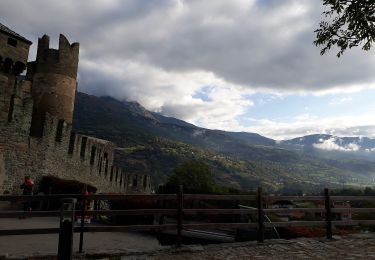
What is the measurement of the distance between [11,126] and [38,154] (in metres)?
2.89

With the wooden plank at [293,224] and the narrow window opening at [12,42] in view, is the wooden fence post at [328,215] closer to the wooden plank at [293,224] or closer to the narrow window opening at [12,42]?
the wooden plank at [293,224]

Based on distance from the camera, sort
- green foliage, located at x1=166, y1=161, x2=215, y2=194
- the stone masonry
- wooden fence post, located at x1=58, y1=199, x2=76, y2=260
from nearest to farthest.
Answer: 1. wooden fence post, located at x1=58, y1=199, x2=76, y2=260
2. the stone masonry
3. green foliage, located at x1=166, y1=161, x2=215, y2=194

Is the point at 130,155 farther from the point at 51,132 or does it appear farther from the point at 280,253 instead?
the point at 280,253

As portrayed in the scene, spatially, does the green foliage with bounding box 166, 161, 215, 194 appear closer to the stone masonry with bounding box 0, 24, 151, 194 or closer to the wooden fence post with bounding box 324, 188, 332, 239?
the stone masonry with bounding box 0, 24, 151, 194

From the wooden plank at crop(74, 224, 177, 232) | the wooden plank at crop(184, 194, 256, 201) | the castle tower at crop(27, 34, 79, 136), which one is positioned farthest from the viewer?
the castle tower at crop(27, 34, 79, 136)

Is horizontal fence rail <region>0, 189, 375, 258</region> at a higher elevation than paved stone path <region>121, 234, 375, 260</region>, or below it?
higher

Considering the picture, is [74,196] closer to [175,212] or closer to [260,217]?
[175,212]

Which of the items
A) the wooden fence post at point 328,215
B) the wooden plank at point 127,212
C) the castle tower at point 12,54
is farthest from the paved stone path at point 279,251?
the castle tower at point 12,54

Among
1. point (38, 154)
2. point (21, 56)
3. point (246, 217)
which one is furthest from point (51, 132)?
point (246, 217)

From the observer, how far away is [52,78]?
103ft

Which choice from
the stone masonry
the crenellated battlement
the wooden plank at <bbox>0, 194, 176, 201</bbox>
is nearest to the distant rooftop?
the stone masonry

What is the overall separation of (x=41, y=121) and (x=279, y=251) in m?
20.2

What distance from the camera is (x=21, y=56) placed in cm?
2831

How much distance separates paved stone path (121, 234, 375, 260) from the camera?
874 centimetres
